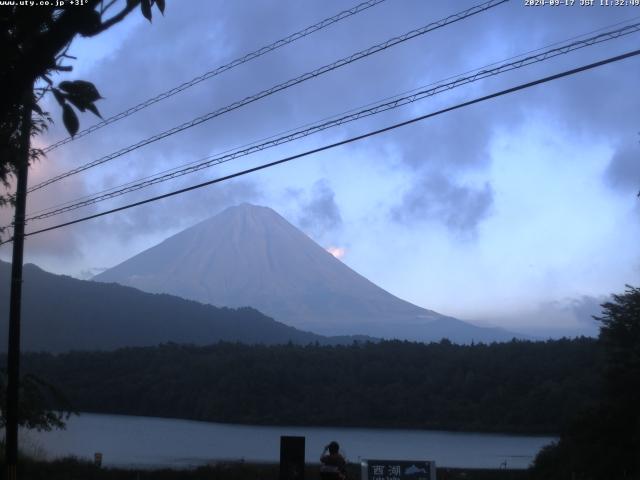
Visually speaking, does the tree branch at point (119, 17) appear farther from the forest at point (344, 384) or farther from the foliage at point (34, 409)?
the forest at point (344, 384)

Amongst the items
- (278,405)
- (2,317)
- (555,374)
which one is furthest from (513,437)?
(2,317)

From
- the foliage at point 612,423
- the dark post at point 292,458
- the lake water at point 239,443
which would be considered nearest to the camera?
the dark post at point 292,458

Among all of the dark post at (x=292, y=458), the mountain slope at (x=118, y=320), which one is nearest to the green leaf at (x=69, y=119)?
the dark post at (x=292, y=458)

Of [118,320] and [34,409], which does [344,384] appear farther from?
[118,320]

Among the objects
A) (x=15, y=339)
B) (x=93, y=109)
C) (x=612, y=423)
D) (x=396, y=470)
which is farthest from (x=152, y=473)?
(x=93, y=109)

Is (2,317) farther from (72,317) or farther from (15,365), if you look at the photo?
(15,365)

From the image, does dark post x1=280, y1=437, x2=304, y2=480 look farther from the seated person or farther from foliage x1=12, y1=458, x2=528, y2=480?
foliage x1=12, y1=458, x2=528, y2=480
